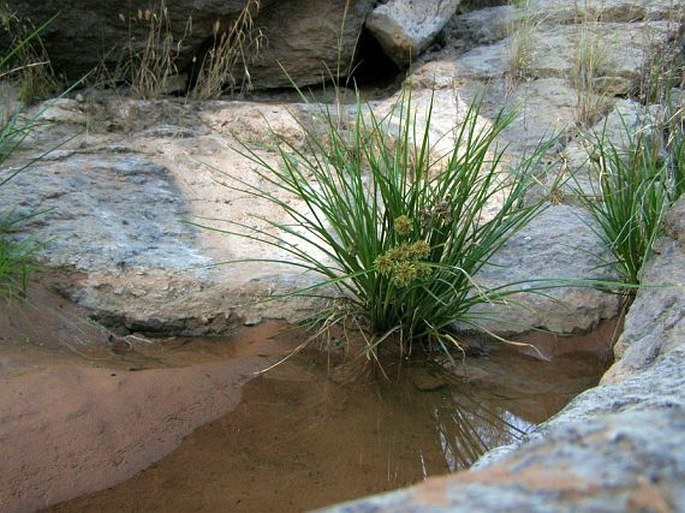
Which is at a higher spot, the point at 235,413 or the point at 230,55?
the point at 230,55

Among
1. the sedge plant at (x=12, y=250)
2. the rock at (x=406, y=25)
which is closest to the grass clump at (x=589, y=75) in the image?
the rock at (x=406, y=25)

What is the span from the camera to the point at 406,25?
18.4 ft

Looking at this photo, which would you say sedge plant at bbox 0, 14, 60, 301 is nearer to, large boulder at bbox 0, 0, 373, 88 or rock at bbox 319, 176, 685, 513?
large boulder at bbox 0, 0, 373, 88

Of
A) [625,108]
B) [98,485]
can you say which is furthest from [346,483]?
[625,108]

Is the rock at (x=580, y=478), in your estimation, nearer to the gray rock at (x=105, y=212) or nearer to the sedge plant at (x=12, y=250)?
the sedge plant at (x=12, y=250)

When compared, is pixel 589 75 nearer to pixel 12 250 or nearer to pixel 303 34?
pixel 303 34

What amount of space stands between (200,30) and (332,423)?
3349mm

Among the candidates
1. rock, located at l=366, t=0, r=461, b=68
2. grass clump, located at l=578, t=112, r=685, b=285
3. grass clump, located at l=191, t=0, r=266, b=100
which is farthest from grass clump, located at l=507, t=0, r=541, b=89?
grass clump, located at l=578, t=112, r=685, b=285

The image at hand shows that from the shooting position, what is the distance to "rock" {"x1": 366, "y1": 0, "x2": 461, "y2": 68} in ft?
18.4

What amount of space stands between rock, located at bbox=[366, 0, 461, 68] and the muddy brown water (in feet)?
9.63

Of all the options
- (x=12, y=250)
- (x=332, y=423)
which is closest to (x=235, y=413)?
(x=332, y=423)

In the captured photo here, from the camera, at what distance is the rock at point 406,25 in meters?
5.60

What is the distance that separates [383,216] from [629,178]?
3.68 ft

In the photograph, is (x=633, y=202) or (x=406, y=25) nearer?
(x=633, y=202)
